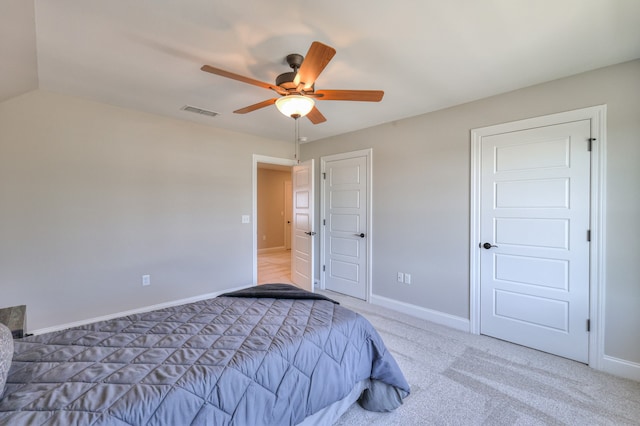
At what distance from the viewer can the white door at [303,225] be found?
426 centimetres

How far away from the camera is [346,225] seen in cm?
425

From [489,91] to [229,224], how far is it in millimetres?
3555

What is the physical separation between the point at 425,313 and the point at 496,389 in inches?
51.0

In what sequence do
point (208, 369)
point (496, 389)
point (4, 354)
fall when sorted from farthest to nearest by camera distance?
point (496, 389), point (208, 369), point (4, 354)

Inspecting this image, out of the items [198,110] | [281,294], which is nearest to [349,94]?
[281,294]

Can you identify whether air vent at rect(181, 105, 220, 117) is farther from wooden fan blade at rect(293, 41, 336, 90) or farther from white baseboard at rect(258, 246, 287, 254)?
white baseboard at rect(258, 246, 287, 254)

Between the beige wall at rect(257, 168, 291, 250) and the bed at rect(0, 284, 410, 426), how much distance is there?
581 centimetres

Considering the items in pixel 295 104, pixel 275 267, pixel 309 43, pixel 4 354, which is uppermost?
pixel 309 43

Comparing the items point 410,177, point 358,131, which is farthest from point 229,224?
point 410,177

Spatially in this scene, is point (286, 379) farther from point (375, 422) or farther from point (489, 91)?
point (489, 91)

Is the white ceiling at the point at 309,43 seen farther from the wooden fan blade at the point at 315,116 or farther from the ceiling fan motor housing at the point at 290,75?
the wooden fan blade at the point at 315,116

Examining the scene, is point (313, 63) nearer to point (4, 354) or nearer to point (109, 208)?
point (4, 354)

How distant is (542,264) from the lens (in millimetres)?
2615

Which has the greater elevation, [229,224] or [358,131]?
[358,131]
